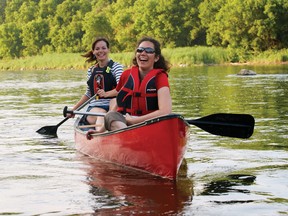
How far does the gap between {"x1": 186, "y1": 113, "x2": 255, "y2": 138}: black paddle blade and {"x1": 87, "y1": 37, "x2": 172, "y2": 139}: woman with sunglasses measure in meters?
0.65

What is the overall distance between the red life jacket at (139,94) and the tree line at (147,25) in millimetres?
48389

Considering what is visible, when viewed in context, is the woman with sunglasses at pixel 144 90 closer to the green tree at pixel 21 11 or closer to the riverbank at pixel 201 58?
the riverbank at pixel 201 58

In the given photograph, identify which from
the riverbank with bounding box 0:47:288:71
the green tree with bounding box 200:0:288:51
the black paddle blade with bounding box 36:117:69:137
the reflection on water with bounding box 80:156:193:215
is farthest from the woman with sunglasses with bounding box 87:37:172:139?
the green tree with bounding box 200:0:288:51

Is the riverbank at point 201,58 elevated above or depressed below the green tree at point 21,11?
below

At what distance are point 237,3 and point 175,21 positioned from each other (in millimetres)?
14154

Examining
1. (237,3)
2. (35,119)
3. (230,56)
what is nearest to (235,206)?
(35,119)

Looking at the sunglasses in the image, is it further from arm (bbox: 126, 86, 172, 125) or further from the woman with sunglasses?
arm (bbox: 126, 86, 172, 125)

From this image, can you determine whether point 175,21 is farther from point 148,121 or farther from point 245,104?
point 148,121

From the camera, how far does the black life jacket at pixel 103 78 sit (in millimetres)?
8945

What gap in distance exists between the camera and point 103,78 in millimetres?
8984

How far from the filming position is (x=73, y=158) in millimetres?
8445

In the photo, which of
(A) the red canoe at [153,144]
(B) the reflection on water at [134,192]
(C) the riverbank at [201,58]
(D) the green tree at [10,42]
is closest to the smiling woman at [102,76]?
(A) the red canoe at [153,144]

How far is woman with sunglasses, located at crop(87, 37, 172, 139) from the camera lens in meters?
6.73

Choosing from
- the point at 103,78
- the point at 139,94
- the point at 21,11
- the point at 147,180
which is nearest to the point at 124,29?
the point at 21,11
